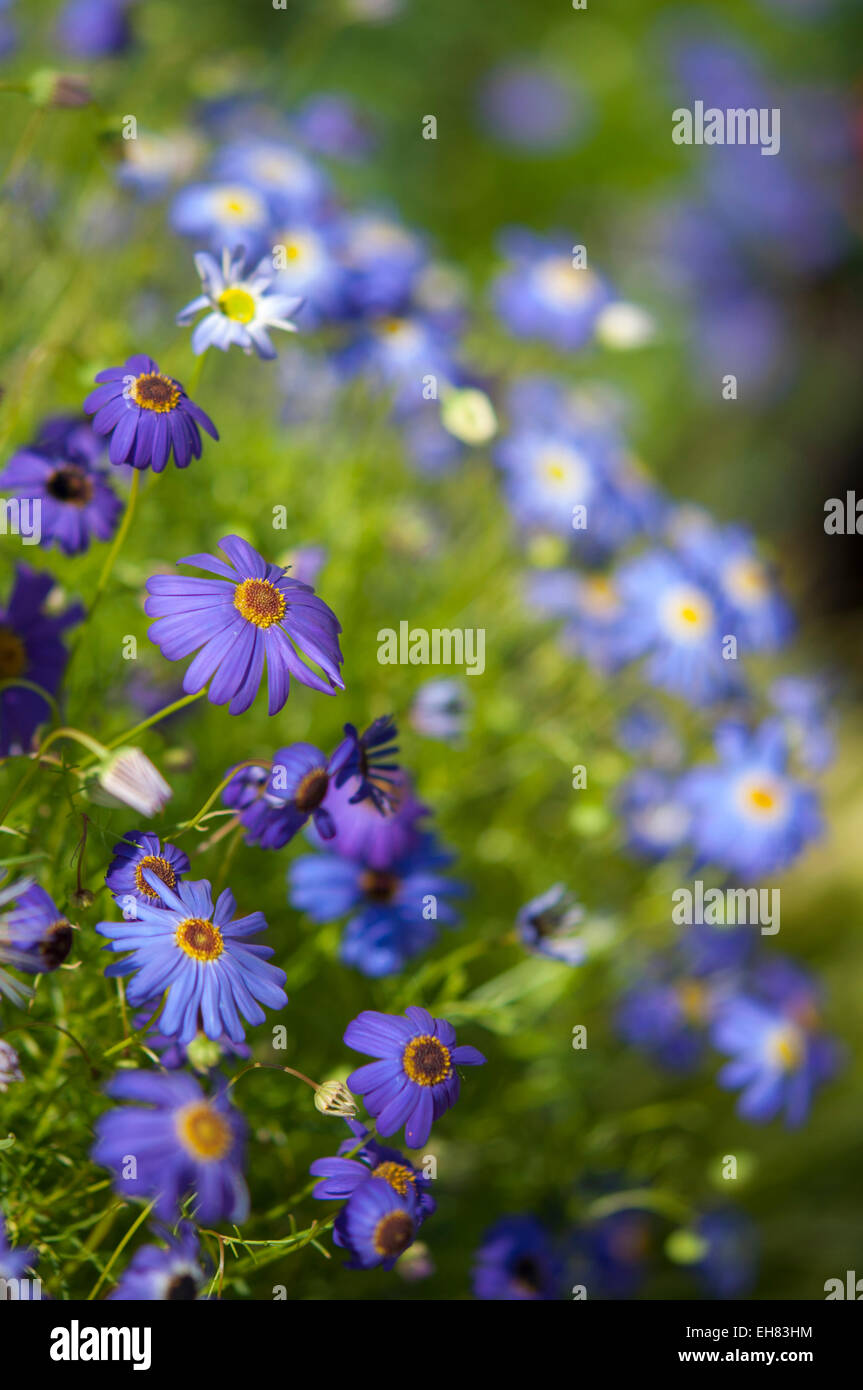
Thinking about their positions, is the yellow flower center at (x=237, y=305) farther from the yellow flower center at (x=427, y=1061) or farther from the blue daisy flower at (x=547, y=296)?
the blue daisy flower at (x=547, y=296)

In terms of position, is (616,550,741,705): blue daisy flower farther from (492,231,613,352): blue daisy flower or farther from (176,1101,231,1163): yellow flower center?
(176,1101,231,1163): yellow flower center

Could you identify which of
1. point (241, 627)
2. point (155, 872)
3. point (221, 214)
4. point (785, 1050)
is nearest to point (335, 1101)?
point (155, 872)

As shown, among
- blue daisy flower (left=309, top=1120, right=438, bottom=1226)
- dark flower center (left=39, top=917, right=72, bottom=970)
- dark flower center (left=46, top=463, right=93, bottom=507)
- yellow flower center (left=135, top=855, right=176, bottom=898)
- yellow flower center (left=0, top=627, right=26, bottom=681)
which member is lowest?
blue daisy flower (left=309, top=1120, right=438, bottom=1226)

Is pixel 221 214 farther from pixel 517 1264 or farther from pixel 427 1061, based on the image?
pixel 517 1264

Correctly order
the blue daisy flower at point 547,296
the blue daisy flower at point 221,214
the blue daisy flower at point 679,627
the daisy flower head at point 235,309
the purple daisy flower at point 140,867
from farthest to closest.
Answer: the blue daisy flower at point 547,296 < the blue daisy flower at point 679,627 < the blue daisy flower at point 221,214 < the daisy flower head at point 235,309 < the purple daisy flower at point 140,867

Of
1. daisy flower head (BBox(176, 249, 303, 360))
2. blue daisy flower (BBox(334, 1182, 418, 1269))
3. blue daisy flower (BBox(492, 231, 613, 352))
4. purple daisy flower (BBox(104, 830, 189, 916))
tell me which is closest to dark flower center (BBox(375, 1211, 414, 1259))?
blue daisy flower (BBox(334, 1182, 418, 1269))

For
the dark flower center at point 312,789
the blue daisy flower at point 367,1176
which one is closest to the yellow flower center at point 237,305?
the dark flower center at point 312,789
